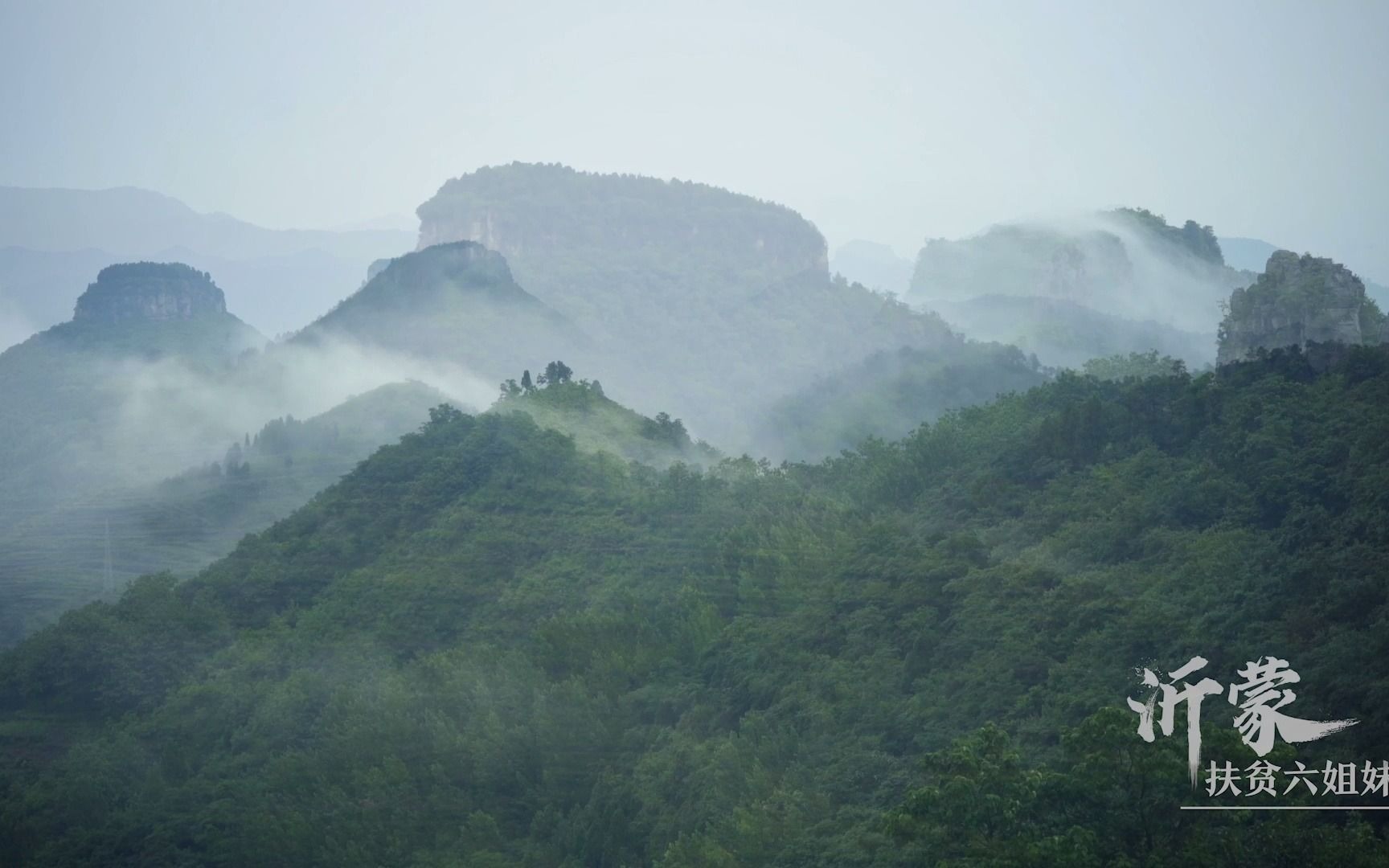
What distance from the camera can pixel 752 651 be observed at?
108 feet

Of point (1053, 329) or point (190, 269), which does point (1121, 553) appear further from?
point (190, 269)

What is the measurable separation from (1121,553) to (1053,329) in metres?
71.8

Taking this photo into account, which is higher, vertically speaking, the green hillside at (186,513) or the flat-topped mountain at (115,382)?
the flat-topped mountain at (115,382)

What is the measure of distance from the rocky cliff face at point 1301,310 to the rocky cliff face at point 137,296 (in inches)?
3346

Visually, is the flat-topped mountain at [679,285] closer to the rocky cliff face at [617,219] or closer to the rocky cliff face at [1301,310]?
the rocky cliff face at [617,219]

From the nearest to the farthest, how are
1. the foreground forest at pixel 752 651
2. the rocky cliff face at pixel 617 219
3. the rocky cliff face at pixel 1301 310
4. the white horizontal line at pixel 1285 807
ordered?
the white horizontal line at pixel 1285 807 → the foreground forest at pixel 752 651 → the rocky cliff face at pixel 1301 310 → the rocky cliff face at pixel 617 219

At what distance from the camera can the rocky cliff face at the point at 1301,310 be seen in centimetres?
3972

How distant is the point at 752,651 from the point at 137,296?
86652mm

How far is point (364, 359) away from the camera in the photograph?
9162 centimetres

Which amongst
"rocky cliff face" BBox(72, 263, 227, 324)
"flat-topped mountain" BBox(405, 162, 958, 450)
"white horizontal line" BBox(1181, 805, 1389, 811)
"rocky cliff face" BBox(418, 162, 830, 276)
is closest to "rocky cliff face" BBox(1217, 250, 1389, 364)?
"white horizontal line" BBox(1181, 805, 1389, 811)

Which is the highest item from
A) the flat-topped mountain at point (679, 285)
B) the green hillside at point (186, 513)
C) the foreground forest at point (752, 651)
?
the flat-topped mountain at point (679, 285)

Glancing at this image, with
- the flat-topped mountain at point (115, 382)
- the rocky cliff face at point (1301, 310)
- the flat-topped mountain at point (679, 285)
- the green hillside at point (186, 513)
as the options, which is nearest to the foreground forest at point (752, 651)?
the rocky cliff face at point (1301, 310)

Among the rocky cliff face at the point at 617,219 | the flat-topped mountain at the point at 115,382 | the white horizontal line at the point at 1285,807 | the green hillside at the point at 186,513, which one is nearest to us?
the white horizontal line at the point at 1285,807

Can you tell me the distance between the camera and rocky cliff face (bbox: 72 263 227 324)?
10700 cm
